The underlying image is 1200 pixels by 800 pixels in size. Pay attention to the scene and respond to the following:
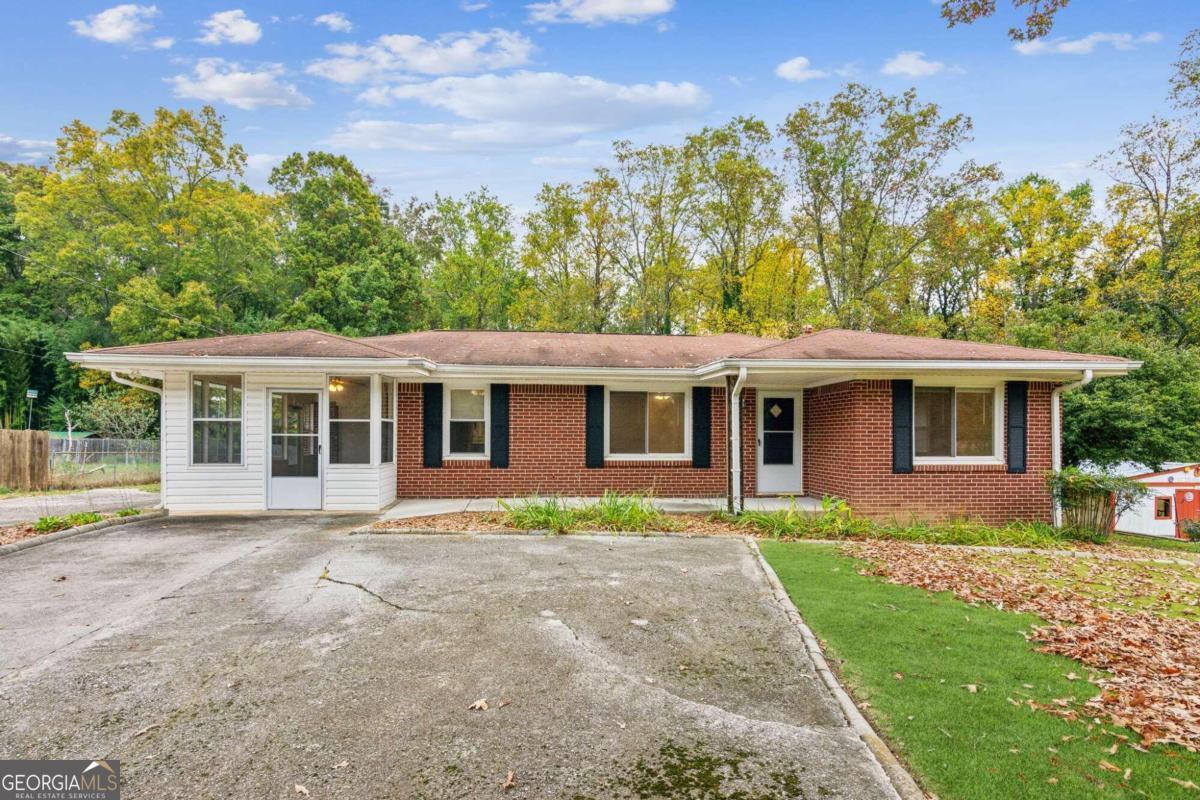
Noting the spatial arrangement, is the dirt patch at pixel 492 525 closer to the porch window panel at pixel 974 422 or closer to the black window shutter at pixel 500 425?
the black window shutter at pixel 500 425

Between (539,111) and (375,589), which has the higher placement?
(539,111)

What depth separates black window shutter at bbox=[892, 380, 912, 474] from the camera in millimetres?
9758

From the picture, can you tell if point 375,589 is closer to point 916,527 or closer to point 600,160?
point 916,527

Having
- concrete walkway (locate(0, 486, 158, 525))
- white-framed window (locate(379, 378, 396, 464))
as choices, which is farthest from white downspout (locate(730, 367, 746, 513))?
concrete walkway (locate(0, 486, 158, 525))

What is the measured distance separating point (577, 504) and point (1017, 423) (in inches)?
287

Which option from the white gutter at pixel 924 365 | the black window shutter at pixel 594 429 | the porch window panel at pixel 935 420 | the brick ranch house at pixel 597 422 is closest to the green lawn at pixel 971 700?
the white gutter at pixel 924 365

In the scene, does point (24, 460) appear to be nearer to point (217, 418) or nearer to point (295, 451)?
point (217, 418)

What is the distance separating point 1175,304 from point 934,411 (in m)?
16.7

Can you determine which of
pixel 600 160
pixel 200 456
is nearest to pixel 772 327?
pixel 600 160

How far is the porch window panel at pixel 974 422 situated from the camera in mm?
10102

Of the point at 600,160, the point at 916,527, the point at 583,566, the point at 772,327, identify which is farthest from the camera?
the point at 600,160

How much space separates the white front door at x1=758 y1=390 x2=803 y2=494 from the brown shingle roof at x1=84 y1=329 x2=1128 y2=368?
124 cm

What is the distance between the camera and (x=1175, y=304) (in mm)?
19828

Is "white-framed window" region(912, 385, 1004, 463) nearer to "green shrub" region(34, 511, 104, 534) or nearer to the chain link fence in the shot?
"green shrub" region(34, 511, 104, 534)
